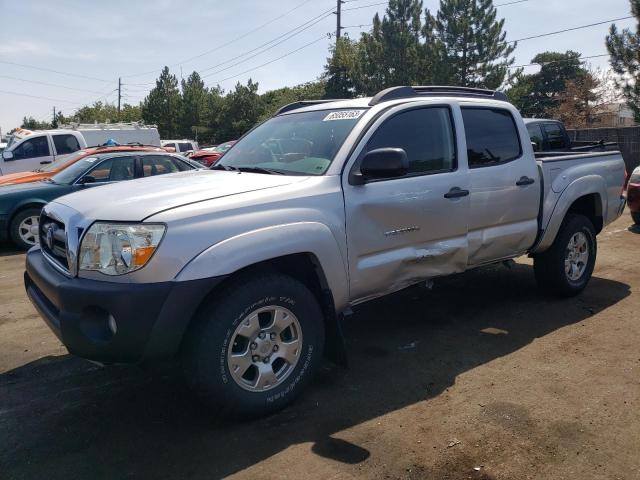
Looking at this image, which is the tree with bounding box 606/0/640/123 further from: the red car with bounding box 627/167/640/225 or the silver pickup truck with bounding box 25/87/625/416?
the silver pickup truck with bounding box 25/87/625/416

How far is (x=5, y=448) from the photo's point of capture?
3002mm

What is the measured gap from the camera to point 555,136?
1078 centimetres

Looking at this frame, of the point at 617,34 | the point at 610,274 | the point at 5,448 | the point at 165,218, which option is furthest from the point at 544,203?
the point at 617,34

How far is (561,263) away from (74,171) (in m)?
7.48

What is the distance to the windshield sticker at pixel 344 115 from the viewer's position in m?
3.94

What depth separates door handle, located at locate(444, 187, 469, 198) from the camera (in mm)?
4111

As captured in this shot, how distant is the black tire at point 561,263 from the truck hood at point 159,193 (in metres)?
2.96

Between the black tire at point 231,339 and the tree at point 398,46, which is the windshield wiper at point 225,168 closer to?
the black tire at point 231,339

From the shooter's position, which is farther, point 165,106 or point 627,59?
point 165,106

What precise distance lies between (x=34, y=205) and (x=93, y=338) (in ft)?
21.9

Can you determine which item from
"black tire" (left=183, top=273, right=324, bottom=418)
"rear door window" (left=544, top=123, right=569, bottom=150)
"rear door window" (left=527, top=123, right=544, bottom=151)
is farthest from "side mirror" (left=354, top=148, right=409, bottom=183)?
"rear door window" (left=544, top=123, right=569, bottom=150)

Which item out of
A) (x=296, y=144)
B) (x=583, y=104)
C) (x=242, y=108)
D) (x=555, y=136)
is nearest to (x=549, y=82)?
(x=583, y=104)

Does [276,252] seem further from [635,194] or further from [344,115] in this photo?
[635,194]

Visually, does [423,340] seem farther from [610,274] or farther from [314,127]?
[610,274]
